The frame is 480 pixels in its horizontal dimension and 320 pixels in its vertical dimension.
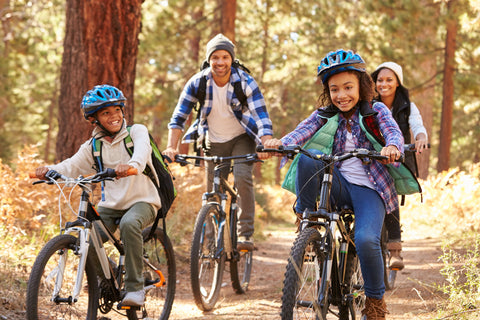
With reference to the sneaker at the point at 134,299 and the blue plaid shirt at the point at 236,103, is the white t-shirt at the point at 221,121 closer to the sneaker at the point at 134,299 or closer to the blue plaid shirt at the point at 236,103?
the blue plaid shirt at the point at 236,103

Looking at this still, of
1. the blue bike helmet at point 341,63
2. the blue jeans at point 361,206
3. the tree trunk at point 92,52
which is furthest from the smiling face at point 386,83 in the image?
the tree trunk at point 92,52

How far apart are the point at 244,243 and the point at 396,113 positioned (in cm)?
222

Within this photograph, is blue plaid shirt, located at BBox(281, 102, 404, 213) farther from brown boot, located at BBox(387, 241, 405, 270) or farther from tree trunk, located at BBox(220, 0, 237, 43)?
tree trunk, located at BBox(220, 0, 237, 43)

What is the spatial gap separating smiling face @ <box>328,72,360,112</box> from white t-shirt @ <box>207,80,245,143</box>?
2167 millimetres

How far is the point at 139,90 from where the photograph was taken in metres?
24.6

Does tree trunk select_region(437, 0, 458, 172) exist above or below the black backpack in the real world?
above

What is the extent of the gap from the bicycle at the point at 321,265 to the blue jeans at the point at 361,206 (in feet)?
0.37

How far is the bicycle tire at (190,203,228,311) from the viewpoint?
18.1 feet

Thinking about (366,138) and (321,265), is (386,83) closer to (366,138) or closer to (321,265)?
(366,138)

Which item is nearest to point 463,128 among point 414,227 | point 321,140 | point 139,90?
point 139,90

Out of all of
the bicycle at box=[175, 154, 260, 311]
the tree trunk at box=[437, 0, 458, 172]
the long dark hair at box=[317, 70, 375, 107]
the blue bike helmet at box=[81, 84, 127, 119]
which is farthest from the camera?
the tree trunk at box=[437, 0, 458, 172]

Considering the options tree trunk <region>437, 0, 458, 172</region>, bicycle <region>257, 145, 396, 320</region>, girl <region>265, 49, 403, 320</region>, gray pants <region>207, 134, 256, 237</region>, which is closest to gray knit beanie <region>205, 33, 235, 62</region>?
gray pants <region>207, 134, 256, 237</region>

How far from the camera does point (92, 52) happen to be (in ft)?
23.7

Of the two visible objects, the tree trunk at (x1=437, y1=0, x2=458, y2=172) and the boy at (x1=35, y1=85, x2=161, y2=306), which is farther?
the tree trunk at (x1=437, y1=0, x2=458, y2=172)
